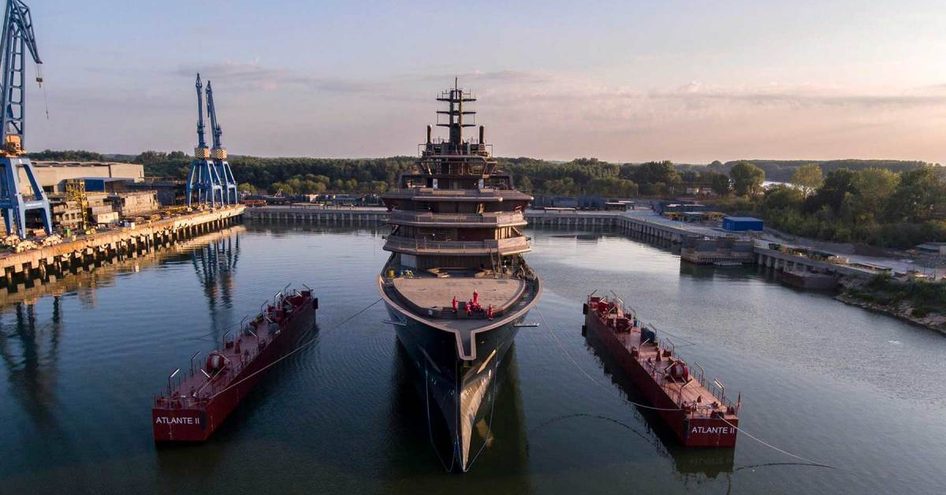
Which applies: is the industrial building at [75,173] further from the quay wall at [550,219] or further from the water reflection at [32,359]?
the water reflection at [32,359]

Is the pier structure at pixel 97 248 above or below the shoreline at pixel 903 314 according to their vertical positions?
above

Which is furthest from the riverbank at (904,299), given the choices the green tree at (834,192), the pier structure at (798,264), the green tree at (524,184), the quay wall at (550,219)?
the green tree at (524,184)

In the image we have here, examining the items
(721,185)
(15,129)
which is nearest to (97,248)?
(15,129)

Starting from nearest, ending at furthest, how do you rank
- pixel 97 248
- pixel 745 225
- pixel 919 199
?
pixel 97 248
pixel 919 199
pixel 745 225

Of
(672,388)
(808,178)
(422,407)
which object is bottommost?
(422,407)

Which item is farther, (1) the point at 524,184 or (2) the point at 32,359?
(1) the point at 524,184

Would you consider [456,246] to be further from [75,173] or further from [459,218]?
[75,173]

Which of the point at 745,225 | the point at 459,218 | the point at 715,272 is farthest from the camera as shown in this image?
the point at 745,225
